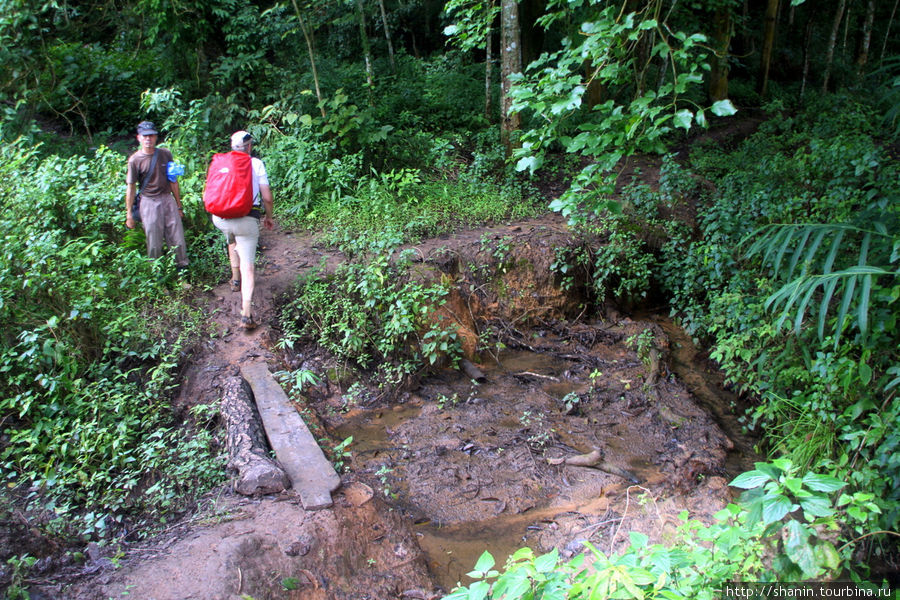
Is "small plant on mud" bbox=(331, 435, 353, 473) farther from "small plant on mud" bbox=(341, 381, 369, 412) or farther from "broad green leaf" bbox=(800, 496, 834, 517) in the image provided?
"broad green leaf" bbox=(800, 496, 834, 517)

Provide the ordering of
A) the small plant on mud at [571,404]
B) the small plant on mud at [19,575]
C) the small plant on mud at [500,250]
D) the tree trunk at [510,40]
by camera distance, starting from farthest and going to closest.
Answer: the tree trunk at [510,40]
the small plant on mud at [500,250]
the small plant on mud at [571,404]
the small plant on mud at [19,575]

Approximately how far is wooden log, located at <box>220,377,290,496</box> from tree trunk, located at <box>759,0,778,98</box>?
14.1 metres

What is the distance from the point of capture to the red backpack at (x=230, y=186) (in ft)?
17.9

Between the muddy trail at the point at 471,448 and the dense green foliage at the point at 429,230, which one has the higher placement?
the dense green foliage at the point at 429,230

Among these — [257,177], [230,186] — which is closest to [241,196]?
[230,186]

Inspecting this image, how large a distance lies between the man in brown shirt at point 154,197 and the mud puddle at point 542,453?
282 centimetres

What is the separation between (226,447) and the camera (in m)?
4.44

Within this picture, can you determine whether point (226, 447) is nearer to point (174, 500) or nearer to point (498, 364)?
point (174, 500)

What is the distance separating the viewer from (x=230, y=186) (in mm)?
5441

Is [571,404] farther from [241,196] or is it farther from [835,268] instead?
[241,196]

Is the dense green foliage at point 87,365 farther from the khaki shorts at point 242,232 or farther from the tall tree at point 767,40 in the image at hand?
the tall tree at point 767,40

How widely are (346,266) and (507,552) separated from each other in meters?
3.74

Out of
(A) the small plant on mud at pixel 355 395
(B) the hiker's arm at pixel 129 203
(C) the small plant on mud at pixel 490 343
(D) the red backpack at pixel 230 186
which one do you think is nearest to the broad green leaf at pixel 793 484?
(A) the small plant on mud at pixel 355 395

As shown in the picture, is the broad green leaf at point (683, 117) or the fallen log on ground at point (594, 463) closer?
the broad green leaf at point (683, 117)
